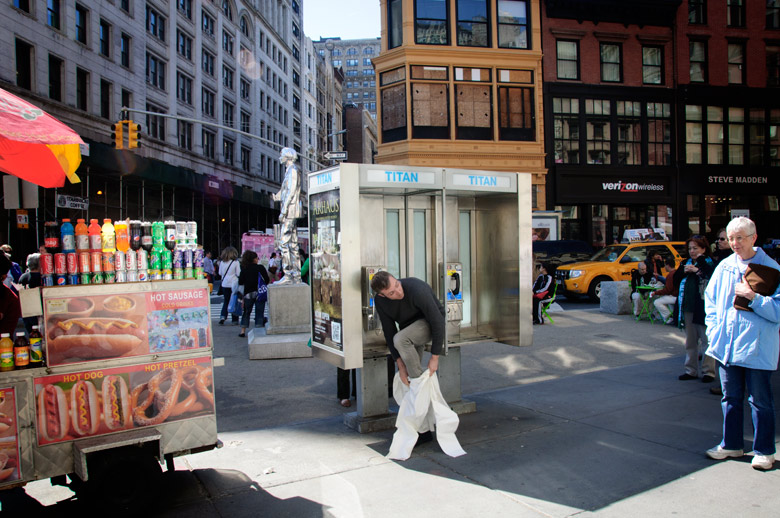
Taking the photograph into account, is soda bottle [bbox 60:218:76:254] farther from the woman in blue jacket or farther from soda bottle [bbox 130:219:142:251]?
the woman in blue jacket

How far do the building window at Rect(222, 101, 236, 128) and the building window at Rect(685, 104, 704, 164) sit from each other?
107 feet

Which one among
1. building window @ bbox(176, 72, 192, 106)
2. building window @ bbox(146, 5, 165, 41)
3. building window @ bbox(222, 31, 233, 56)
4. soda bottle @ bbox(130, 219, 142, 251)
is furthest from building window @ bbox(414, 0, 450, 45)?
building window @ bbox(222, 31, 233, 56)

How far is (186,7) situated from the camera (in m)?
39.7

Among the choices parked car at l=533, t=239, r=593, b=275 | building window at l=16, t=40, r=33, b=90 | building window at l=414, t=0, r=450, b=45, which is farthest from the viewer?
building window at l=414, t=0, r=450, b=45

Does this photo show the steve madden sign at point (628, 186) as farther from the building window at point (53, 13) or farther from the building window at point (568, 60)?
the building window at point (53, 13)

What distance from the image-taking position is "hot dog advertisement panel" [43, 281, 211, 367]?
12.9 ft

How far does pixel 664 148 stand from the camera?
29266 millimetres

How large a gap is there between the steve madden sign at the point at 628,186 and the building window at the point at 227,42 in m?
32.0

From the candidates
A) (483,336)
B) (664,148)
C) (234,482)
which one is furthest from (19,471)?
(664,148)

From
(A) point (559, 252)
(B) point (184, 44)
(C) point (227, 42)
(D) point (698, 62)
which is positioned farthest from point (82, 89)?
(D) point (698, 62)

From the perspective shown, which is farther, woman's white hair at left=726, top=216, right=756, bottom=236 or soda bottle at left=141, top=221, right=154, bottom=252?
woman's white hair at left=726, top=216, right=756, bottom=236

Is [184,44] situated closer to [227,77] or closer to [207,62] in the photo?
[207,62]

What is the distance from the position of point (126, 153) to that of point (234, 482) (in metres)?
24.1

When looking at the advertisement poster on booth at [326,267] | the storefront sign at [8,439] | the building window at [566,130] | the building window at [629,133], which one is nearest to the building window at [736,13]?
the building window at [629,133]
